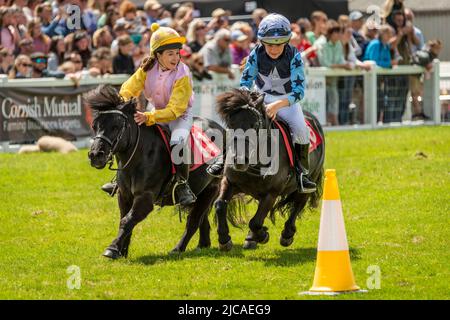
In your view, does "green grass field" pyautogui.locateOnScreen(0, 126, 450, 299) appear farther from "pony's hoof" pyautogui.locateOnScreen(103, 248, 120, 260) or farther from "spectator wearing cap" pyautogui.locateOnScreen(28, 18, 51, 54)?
"spectator wearing cap" pyautogui.locateOnScreen(28, 18, 51, 54)

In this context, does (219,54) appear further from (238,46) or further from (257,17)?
(257,17)

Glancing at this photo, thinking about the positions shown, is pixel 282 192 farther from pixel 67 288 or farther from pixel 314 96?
pixel 314 96

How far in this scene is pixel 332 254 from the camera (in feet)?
27.8

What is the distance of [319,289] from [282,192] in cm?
255

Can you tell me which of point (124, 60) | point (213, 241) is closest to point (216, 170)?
point (213, 241)

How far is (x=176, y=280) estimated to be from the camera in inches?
362

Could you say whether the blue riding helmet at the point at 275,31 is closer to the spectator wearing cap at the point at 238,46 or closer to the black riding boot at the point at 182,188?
the black riding boot at the point at 182,188

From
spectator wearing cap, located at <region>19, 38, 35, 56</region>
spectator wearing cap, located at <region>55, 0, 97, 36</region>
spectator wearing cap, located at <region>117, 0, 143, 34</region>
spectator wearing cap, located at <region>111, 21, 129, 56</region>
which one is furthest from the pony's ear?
spectator wearing cap, located at <region>117, 0, 143, 34</region>

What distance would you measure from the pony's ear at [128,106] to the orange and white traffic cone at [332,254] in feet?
8.36

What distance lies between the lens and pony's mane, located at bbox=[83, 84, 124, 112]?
10117 millimetres

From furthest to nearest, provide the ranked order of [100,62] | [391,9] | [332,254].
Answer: [391,9] < [100,62] < [332,254]

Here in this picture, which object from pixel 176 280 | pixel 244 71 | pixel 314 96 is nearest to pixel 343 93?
pixel 314 96

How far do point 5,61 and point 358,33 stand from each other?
9242 mm

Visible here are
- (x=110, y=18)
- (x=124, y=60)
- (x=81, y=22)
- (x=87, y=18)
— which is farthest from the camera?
(x=110, y=18)
